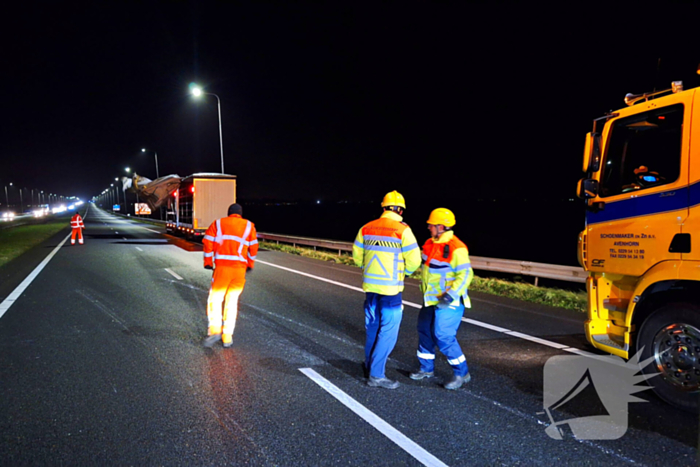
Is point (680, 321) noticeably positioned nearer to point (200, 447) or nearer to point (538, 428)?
point (538, 428)

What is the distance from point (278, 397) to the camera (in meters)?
4.51

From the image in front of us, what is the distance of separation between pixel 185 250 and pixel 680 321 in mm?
18778

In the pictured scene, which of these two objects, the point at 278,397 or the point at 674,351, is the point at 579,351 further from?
the point at 278,397

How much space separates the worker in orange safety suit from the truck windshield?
13.9 feet

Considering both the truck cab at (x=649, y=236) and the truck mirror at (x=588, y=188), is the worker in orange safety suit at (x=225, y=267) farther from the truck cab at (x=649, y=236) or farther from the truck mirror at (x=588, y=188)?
the truck cab at (x=649, y=236)

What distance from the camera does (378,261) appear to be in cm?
481

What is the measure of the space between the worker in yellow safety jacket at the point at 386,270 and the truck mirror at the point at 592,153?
7.00 feet

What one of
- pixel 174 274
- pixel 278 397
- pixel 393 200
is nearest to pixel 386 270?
pixel 393 200

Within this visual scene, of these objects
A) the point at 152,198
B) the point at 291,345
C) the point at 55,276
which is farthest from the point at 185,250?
the point at 291,345

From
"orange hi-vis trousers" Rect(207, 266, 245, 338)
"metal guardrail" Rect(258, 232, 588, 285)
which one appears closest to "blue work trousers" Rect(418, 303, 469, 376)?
"orange hi-vis trousers" Rect(207, 266, 245, 338)

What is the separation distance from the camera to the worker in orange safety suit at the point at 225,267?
6215 millimetres

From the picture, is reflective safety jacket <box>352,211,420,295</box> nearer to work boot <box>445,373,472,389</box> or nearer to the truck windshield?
work boot <box>445,373,472,389</box>

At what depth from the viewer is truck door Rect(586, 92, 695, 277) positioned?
434cm

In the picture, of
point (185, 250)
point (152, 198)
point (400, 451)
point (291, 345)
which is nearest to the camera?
point (400, 451)
